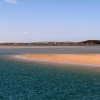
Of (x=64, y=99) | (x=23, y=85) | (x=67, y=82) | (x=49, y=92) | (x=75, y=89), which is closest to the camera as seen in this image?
(x=64, y=99)

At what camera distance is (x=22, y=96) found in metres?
21.1

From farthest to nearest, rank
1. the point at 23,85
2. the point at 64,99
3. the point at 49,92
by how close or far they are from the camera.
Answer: the point at 23,85, the point at 49,92, the point at 64,99

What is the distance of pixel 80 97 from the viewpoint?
20.9 m

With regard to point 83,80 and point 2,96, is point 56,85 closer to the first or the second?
point 83,80

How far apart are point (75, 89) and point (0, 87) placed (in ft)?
24.7

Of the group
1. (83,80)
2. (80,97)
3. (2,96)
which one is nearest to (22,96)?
(2,96)

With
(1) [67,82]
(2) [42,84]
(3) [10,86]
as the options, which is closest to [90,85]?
(1) [67,82]

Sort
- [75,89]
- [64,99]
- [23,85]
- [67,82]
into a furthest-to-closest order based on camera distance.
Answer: [67,82], [23,85], [75,89], [64,99]

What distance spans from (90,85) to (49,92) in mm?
5798

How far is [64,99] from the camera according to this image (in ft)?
66.5

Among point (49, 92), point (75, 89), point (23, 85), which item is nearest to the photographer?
point (49, 92)

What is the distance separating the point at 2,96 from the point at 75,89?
24.1ft

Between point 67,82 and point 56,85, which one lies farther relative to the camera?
point 67,82

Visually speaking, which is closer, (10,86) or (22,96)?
(22,96)
